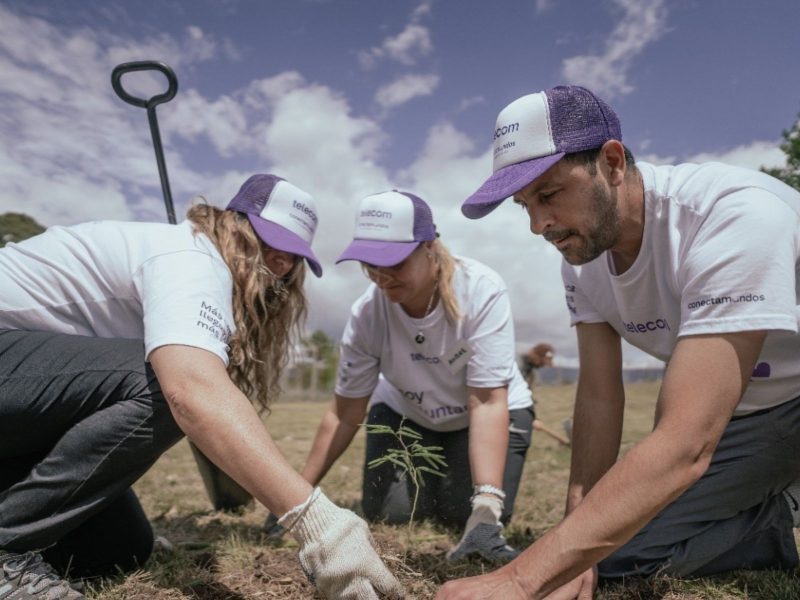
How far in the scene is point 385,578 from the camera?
1771mm

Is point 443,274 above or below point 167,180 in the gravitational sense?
below

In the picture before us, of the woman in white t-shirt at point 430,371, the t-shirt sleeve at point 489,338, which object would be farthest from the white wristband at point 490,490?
the t-shirt sleeve at point 489,338

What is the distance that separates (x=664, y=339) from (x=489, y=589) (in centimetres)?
122

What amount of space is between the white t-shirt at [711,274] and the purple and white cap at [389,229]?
0.83 metres

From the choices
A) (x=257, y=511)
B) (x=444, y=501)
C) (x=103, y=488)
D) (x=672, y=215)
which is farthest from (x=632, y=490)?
(x=257, y=511)

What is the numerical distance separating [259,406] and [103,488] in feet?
2.44

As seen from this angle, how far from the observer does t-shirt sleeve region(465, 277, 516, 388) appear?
10.3 ft

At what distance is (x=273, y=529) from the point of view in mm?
3076

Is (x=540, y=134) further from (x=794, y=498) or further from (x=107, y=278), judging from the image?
(x=794, y=498)

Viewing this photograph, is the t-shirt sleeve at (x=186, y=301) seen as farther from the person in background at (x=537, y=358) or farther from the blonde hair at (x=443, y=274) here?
the person in background at (x=537, y=358)

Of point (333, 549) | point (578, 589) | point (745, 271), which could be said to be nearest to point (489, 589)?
point (333, 549)

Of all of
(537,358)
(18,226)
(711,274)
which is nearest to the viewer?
(711,274)

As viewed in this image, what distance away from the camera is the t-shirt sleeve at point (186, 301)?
1776 mm

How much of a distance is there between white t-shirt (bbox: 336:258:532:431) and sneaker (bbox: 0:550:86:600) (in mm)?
1850
